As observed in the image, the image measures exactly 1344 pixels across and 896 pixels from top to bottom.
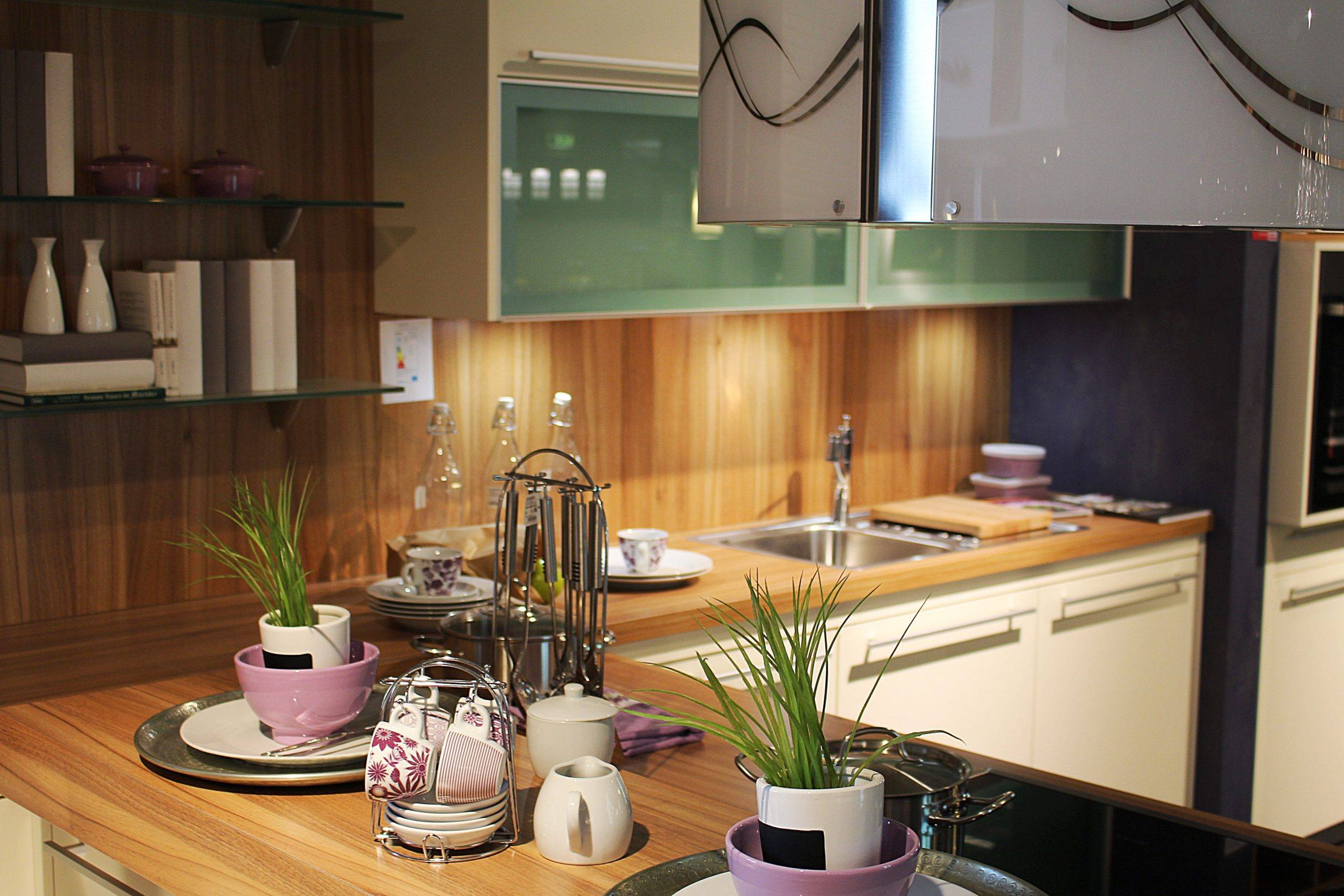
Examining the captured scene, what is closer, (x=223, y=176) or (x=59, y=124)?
(x=59, y=124)

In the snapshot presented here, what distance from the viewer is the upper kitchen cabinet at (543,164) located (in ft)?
7.87

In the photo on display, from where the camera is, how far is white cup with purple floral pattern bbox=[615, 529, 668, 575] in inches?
104

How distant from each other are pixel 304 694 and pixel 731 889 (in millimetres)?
552

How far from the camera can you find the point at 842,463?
3279 mm

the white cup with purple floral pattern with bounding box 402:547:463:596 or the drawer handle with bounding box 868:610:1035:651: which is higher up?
the white cup with purple floral pattern with bounding box 402:547:463:596

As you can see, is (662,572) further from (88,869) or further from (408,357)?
(88,869)

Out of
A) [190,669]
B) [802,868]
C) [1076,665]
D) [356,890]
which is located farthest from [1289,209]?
[1076,665]

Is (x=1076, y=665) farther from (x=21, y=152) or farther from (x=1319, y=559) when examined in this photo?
(x=21, y=152)

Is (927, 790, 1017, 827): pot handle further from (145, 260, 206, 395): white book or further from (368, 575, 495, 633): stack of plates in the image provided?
(145, 260, 206, 395): white book

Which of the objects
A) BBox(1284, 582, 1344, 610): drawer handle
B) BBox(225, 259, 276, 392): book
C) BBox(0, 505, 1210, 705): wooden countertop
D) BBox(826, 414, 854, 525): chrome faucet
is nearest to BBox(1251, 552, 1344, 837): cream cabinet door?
BBox(1284, 582, 1344, 610): drawer handle

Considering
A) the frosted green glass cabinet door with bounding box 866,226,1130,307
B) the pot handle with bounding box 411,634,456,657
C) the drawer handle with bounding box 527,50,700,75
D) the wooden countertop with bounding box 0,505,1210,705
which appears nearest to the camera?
the pot handle with bounding box 411,634,456,657

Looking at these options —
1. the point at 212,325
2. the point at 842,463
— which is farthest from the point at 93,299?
the point at 842,463

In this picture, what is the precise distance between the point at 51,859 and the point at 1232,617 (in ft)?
9.09

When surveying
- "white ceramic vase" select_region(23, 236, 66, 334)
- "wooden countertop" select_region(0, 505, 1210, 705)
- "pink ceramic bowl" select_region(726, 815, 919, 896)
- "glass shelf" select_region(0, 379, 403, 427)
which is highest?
→ "white ceramic vase" select_region(23, 236, 66, 334)
